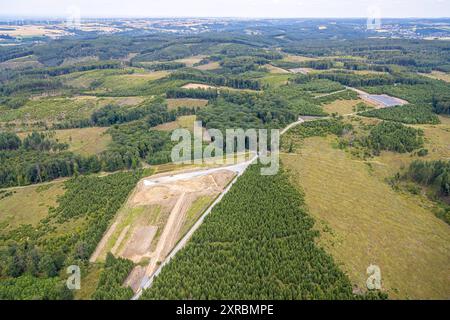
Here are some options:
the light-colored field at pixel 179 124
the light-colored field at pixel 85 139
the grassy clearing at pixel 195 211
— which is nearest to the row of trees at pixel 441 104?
the light-colored field at pixel 179 124

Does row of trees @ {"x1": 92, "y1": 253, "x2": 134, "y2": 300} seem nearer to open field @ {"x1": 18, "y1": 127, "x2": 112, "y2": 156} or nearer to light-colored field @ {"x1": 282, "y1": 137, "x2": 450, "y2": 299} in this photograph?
light-colored field @ {"x1": 282, "y1": 137, "x2": 450, "y2": 299}

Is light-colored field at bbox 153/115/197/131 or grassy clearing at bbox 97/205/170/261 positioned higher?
light-colored field at bbox 153/115/197/131

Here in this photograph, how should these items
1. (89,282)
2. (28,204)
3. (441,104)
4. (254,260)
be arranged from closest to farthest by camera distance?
1. (89,282)
2. (254,260)
3. (28,204)
4. (441,104)

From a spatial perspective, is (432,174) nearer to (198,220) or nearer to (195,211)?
(195,211)

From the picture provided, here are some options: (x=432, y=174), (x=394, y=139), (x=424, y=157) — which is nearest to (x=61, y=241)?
(x=432, y=174)

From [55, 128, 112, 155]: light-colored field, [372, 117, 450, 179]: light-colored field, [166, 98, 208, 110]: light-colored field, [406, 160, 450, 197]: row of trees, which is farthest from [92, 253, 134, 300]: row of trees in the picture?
[166, 98, 208, 110]: light-colored field
